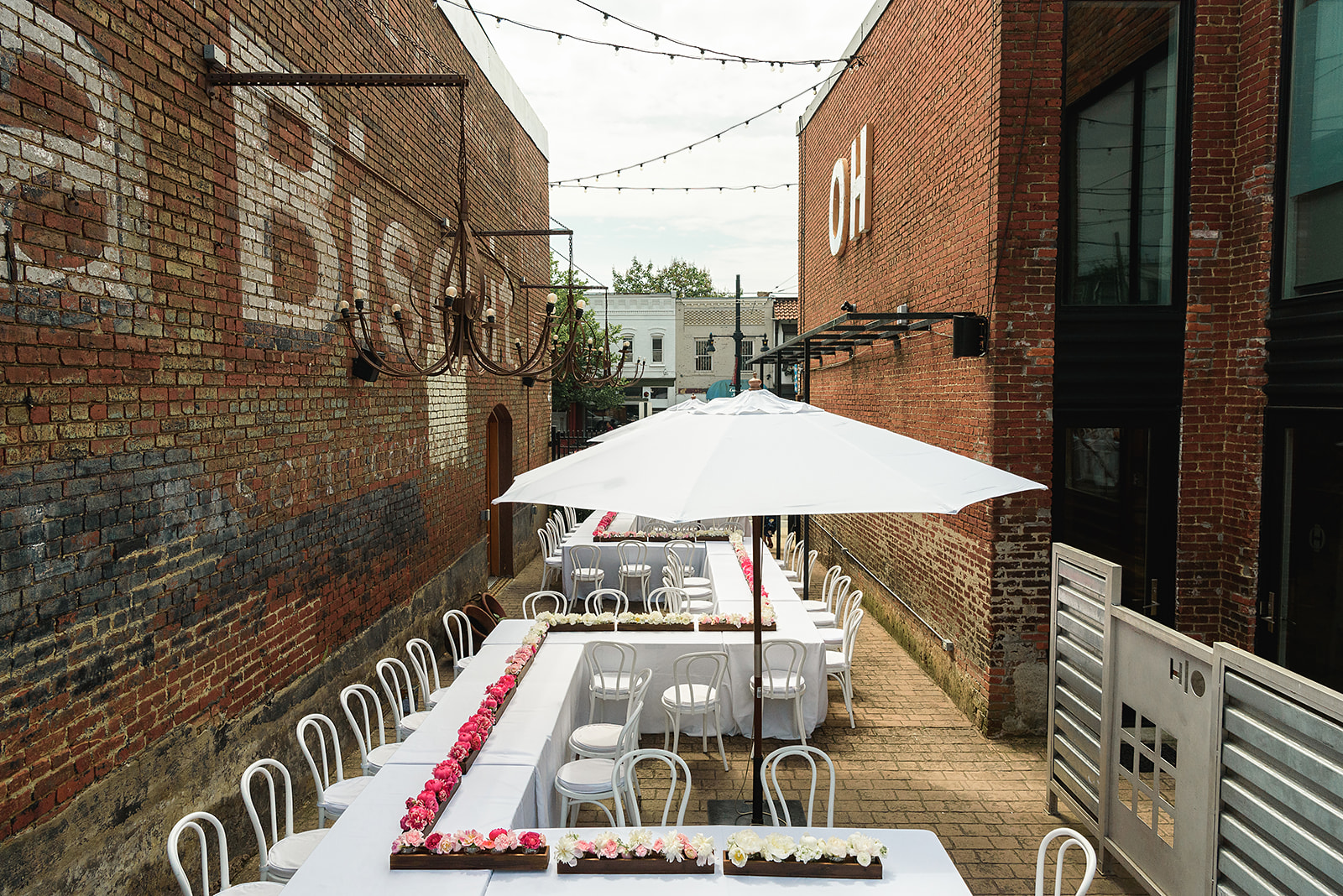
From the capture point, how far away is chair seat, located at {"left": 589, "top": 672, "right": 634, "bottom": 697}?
610 cm

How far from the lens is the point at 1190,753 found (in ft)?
12.5

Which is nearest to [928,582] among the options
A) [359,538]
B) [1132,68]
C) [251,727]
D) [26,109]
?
[1132,68]

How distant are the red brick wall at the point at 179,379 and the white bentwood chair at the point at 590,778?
203 centimetres

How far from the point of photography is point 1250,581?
623cm

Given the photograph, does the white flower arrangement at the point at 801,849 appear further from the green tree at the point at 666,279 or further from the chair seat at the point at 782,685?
the green tree at the point at 666,279

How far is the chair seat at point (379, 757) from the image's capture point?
4.90 m

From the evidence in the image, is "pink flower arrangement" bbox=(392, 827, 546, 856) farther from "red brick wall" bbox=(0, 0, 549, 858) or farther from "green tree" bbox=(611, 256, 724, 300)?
"green tree" bbox=(611, 256, 724, 300)

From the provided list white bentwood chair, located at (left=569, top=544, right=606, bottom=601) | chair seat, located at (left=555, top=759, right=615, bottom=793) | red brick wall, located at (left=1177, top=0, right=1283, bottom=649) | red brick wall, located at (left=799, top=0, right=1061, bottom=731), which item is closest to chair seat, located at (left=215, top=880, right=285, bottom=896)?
chair seat, located at (left=555, top=759, right=615, bottom=793)

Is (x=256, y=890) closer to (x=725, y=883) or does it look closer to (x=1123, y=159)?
(x=725, y=883)

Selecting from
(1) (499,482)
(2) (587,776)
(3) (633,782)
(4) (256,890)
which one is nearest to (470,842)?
(4) (256,890)

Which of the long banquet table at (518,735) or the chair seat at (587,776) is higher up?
the long banquet table at (518,735)

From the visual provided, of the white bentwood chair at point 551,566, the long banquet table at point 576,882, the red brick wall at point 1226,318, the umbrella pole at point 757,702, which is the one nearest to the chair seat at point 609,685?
the umbrella pole at point 757,702

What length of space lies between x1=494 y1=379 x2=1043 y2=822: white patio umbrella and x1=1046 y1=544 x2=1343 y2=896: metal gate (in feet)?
4.16

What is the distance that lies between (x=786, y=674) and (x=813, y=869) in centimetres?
352
